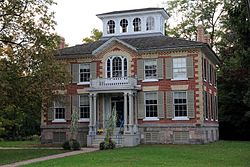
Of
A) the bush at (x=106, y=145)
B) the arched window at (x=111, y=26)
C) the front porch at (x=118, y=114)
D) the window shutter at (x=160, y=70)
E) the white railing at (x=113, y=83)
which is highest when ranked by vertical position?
the arched window at (x=111, y=26)

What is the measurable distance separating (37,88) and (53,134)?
→ 13199mm

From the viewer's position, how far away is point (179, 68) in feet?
104

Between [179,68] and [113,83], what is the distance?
519cm

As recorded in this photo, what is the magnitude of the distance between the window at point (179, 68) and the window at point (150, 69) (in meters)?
1.59

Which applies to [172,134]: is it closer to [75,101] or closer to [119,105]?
[119,105]

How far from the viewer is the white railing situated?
1230 inches

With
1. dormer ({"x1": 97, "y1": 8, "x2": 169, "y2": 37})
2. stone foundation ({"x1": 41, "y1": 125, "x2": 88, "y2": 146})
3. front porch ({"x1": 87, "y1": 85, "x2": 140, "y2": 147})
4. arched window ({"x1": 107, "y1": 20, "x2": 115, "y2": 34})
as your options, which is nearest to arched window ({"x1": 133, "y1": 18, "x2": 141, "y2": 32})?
dormer ({"x1": 97, "y1": 8, "x2": 169, "y2": 37})

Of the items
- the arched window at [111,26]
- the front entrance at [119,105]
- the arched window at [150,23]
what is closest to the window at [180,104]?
the front entrance at [119,105]

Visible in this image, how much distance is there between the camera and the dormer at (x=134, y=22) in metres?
36.5

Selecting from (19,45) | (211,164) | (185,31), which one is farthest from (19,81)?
(185,31)

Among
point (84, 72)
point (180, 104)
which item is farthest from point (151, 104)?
point (84, 72)

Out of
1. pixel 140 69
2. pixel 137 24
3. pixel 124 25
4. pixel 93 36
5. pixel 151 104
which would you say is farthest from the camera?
pixel 93 36

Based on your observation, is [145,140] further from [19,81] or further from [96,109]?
[19,81]

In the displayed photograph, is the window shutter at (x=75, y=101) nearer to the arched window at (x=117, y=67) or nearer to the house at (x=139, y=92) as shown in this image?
the house at (x=139, y=92)
